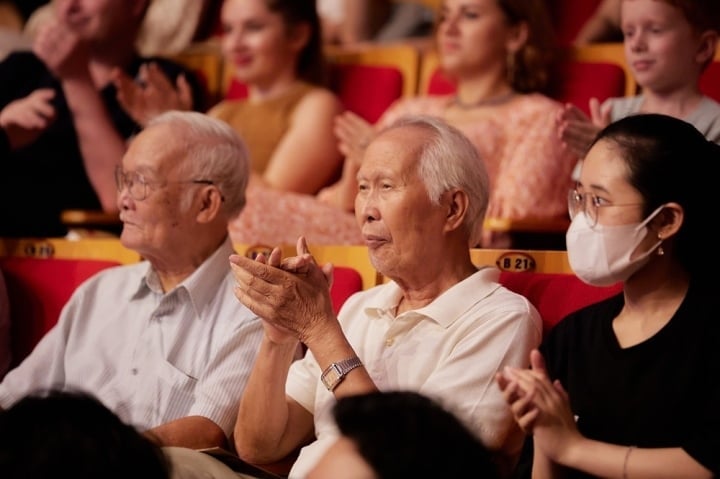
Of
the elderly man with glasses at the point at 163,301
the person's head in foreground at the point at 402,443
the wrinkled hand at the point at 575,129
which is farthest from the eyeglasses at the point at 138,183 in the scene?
the person's head in foreground at the point at 402,443

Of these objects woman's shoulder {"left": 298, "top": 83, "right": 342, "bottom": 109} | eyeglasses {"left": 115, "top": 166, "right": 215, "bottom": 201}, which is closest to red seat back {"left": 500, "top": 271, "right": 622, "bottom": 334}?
eyeglasses {"left": 115, "top": 166, "right": 215, "bottom": 201}

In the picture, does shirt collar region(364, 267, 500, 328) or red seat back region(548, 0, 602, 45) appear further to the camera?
red seat back region(548, 0, 602, 45)

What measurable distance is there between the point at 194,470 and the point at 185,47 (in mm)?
2485

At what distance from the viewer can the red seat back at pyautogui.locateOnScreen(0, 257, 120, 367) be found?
8.36ft

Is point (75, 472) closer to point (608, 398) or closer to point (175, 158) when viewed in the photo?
point (608, 398)

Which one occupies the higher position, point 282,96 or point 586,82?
point 586,82

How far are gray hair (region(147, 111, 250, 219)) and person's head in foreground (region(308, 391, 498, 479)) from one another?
117cm

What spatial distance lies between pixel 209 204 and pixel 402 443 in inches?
48.6

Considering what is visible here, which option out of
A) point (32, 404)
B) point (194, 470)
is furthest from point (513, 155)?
point (32, 404)

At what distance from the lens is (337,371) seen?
1.79m

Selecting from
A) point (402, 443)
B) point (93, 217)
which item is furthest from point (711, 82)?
point (402, 443)

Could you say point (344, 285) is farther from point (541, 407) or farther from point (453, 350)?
point (541, 407)

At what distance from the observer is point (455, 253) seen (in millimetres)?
1951

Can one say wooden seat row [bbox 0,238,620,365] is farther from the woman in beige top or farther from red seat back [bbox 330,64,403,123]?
red seat back [bbox 330,64,403,123]
